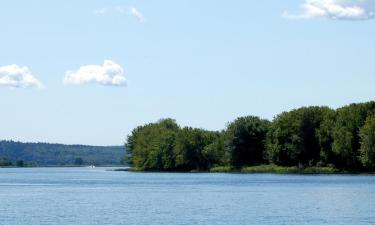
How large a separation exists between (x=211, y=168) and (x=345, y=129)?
44922mm

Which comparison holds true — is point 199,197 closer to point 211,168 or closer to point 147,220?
point 147,220

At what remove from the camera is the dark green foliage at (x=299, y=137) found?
457ft

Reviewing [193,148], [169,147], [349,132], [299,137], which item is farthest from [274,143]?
[169,147]

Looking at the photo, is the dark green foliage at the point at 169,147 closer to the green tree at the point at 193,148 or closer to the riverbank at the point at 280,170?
the green tree at the point at 193,148

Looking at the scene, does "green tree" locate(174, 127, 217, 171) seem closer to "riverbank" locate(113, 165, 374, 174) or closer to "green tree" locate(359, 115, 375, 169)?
"riverbank" locate(113, 165, 374, 174)

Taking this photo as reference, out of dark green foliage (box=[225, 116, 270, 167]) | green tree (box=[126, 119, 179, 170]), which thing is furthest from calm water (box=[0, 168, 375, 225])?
green tree (box=[126, 119, 179, 170])

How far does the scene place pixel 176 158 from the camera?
563ft

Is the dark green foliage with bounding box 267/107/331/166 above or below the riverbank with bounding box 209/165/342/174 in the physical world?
above

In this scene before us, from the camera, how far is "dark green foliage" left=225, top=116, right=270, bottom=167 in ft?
502

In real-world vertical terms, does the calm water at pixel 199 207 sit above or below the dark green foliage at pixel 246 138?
below

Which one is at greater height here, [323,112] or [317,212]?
[323,112]

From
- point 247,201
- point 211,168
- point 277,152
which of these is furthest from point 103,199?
point 211,168

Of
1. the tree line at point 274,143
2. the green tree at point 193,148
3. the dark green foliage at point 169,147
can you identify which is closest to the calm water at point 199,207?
the tree line at point 274,143

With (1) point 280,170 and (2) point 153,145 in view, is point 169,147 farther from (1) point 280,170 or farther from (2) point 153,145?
(1) point 280,170
